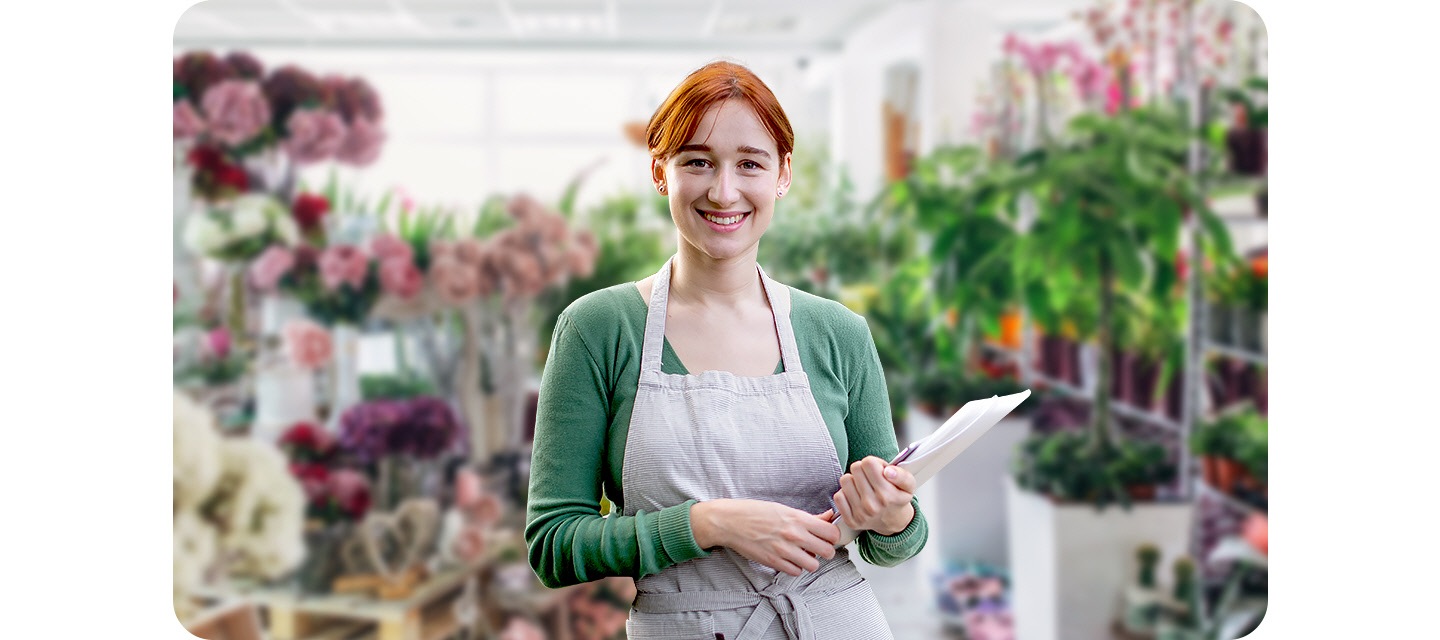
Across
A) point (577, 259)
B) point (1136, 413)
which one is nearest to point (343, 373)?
point (577, 259)

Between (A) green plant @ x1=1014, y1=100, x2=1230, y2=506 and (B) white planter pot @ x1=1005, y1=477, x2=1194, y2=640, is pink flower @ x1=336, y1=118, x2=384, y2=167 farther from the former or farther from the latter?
(B) white planter pot @ x1=1005, y1=477, x2=1194, y2=640

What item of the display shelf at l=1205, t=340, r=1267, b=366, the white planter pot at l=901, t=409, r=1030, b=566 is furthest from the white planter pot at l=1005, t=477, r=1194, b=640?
the display shelf at l=1205, t=340, r=1267, b=366

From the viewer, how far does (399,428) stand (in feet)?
10.3

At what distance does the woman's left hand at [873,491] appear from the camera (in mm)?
1002

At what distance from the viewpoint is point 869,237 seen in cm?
317

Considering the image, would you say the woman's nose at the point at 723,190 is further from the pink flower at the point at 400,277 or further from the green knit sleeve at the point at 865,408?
the pink flower at the point at 400,277

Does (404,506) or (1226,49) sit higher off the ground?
(1226,49)

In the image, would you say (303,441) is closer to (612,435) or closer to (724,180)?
(612,435)

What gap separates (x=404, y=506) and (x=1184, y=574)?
6.89 ft

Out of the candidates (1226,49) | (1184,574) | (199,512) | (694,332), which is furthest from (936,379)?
(694,332)

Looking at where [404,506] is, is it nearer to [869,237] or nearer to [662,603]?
[869,237]

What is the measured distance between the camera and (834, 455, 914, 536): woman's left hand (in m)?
1.00

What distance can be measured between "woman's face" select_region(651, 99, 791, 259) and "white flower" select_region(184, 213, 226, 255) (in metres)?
2.40

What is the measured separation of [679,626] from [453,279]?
7.24 ft
